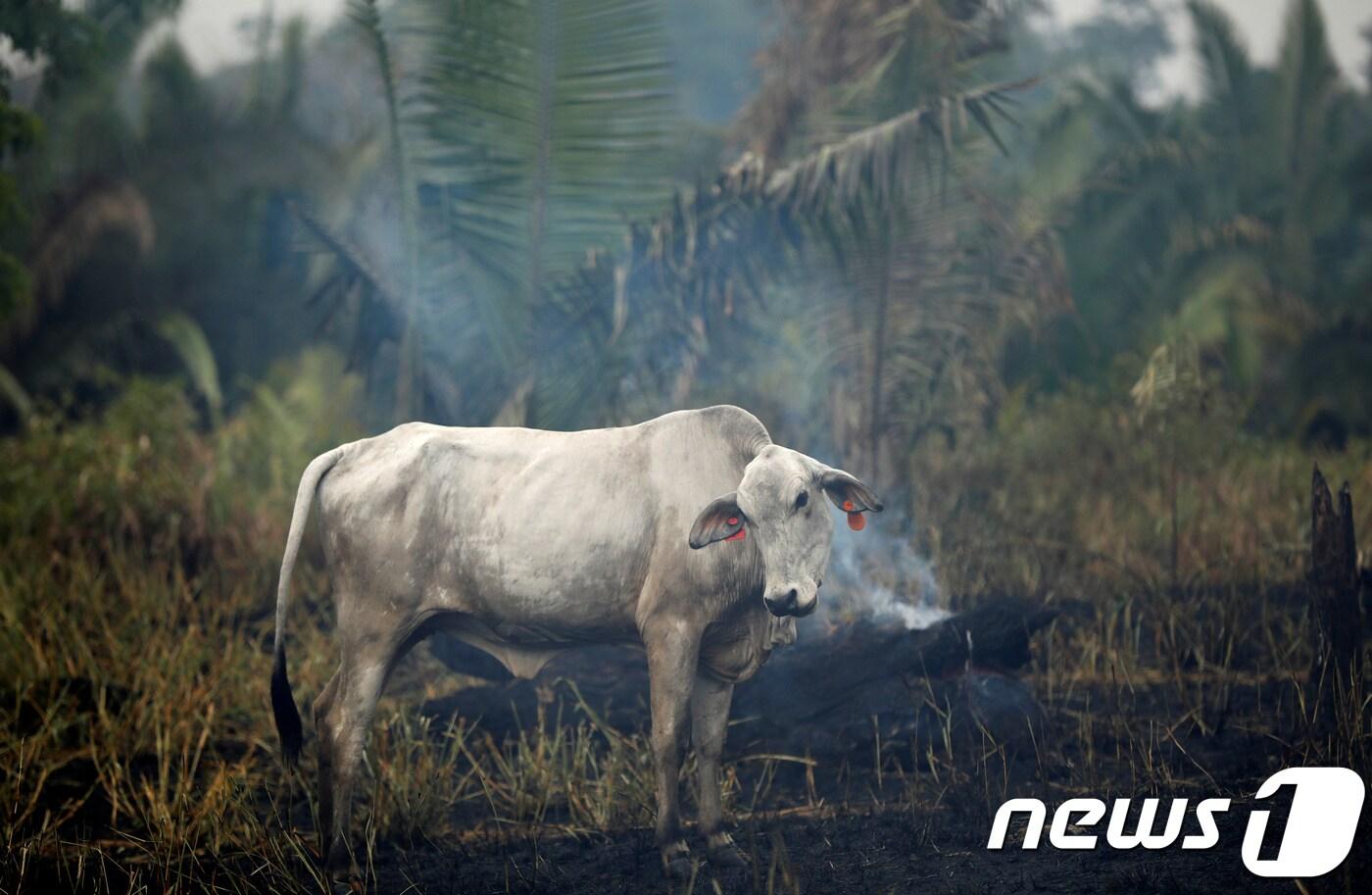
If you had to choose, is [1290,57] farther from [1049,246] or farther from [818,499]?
[818,499]

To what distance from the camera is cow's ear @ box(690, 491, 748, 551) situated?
439 cm

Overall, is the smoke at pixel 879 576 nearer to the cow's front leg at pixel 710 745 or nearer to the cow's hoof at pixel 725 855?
the cow's front leg at pixel 710 745

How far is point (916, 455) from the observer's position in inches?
392

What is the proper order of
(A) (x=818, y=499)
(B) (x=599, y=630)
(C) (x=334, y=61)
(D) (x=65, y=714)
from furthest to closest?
(C) (x=334, y=61), (D) (x=65, y=714), (B) (x=599, y=630), (A) (x=818, y=499)

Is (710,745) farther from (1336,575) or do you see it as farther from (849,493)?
(1336,575)

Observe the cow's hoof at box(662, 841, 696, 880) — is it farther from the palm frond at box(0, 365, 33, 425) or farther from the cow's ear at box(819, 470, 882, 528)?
the palm frond at box(0, 365, 33, 425)

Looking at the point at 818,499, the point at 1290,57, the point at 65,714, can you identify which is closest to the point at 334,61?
the point at 1290,57

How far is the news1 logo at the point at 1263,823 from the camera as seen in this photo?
14.2 feet

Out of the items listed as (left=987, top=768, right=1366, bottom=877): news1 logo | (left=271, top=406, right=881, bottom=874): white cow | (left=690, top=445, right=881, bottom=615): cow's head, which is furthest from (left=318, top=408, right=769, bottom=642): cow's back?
(left=987, top=768, right=1366, bottom=877): news1 logo

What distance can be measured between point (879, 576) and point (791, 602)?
3.51 meters

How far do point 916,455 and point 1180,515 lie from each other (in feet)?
6.50

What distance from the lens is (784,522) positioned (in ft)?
14.4

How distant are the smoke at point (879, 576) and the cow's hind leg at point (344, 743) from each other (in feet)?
9.71

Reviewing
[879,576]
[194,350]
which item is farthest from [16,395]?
[879,576]
